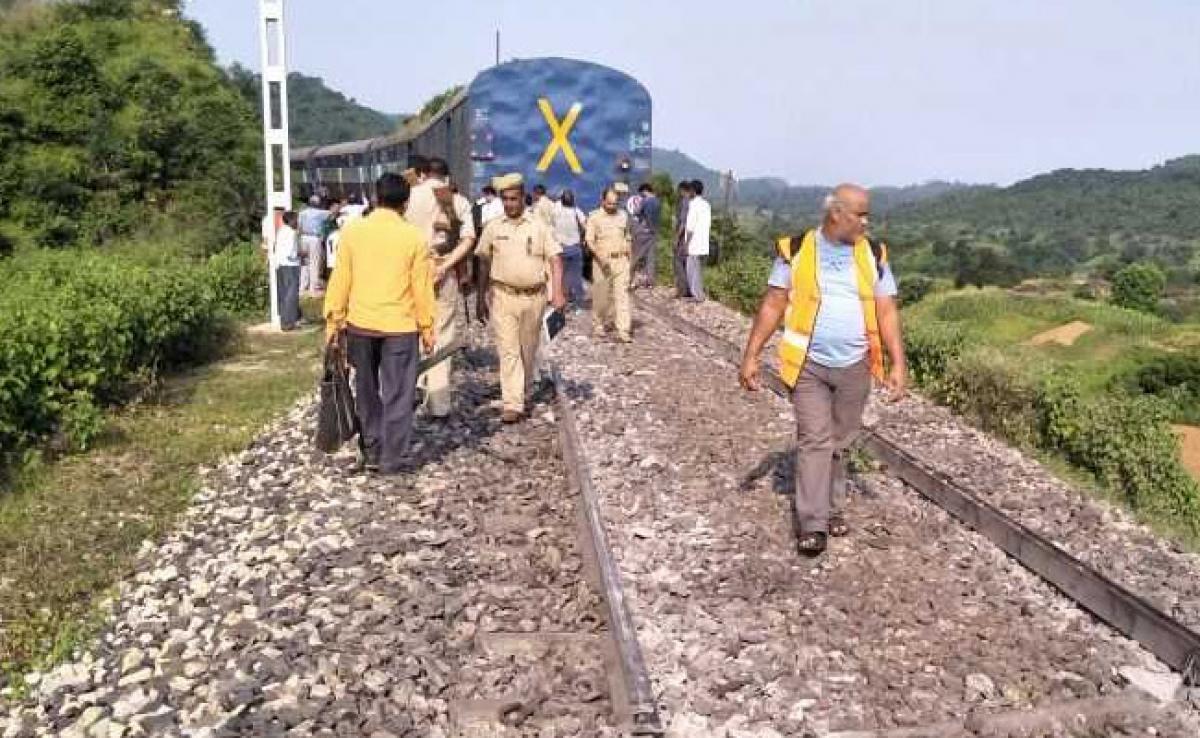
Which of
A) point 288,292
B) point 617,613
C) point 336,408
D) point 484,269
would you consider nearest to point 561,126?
point 288,292

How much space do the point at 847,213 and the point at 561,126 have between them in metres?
10.4

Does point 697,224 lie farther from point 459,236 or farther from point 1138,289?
point 1138,289

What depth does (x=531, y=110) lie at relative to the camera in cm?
1520

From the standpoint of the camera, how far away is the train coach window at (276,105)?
13.5 meters

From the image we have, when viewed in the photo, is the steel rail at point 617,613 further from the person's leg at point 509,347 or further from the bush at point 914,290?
the bush at point 914,290

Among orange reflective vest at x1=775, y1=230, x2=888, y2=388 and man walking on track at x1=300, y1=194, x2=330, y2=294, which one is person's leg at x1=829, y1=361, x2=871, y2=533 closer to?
orange reflective vest at x1=775, y1=230, x2=888, y2=388

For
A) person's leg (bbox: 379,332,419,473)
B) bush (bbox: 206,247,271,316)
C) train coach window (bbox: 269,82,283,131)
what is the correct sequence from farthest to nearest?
bush (bbox: 206,247,271,316)
train coach window (bbox: 269,82,283,131)
person's leg (bbox: 379,332,419,473)

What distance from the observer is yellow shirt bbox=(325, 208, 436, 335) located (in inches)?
263

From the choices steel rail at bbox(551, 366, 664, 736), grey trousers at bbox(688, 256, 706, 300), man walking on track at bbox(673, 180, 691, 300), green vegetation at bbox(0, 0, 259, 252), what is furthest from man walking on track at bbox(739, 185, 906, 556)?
green vegetation at bbox(0, 0, 259, 252)

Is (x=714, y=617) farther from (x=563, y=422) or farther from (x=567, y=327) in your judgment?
(x=567, y=327)

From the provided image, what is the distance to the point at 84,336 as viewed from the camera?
27.5 feet

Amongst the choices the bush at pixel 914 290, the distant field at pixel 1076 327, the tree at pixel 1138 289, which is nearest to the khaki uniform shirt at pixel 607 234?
the distant field at pixel 1076 327

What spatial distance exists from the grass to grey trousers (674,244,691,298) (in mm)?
7434

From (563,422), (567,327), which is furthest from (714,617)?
(567,327)
